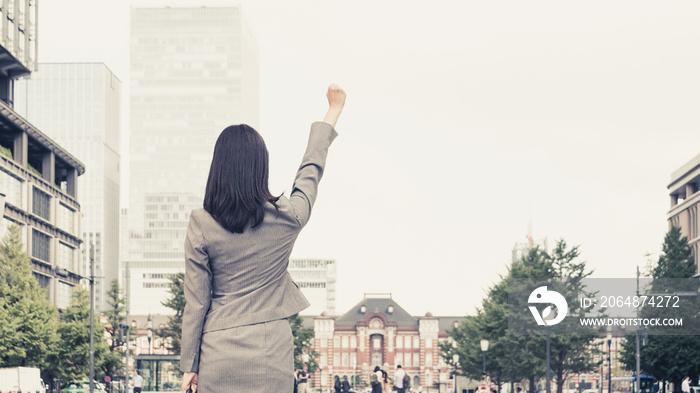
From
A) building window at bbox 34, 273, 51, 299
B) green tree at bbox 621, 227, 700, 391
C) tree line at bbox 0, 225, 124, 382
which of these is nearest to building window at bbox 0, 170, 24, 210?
building window at bbox 34, 273, 51, 299

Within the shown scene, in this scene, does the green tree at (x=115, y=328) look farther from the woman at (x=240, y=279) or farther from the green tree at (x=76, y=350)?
the woman at (x=240, y=279)

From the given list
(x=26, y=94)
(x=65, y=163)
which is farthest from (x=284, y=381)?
(x=26, y=94)

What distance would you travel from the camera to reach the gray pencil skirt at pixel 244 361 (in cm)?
297

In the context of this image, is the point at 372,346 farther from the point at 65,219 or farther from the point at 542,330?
the point at 542,330

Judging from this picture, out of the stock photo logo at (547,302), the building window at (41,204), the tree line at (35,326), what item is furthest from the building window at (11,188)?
the stock photo logo at (547,302)

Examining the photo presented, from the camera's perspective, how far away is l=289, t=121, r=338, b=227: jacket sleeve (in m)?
3.20

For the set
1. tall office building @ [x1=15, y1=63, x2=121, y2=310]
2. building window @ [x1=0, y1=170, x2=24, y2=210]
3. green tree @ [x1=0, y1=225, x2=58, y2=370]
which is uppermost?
tall office building @ [x1=15, y1=63, x2=121, y2=310]

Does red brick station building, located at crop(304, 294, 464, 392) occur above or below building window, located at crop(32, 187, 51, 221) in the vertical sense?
below

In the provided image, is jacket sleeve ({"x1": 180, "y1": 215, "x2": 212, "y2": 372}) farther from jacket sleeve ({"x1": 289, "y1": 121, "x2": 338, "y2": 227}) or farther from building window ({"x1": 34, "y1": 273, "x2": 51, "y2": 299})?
building window ({"x1": 34, "y1": 273, "x2": 51, "y2": 299})

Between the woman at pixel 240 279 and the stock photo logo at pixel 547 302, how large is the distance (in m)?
46.2

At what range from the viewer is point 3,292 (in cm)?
4381

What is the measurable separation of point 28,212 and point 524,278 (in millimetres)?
34202

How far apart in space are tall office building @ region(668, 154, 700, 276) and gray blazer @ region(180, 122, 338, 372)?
77.9 meters

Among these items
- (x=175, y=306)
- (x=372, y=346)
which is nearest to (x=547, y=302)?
(x=175, y=306)
